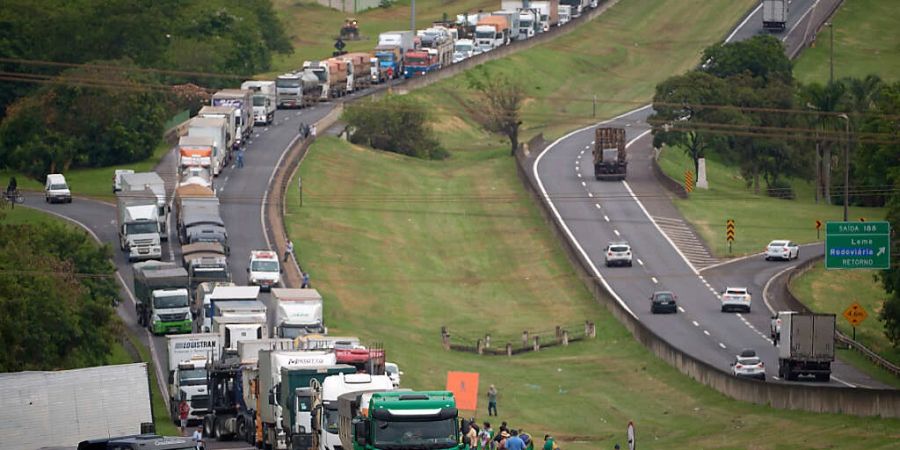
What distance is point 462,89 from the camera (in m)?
163

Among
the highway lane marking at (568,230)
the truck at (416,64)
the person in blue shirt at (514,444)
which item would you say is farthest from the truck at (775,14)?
the person in blue shirt at (514,444)

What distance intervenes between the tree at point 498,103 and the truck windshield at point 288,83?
52.3 ft

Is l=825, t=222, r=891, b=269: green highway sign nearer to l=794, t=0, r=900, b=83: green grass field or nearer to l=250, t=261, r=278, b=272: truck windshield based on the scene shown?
l=250, t=261, r=278, b=272: truck windshield

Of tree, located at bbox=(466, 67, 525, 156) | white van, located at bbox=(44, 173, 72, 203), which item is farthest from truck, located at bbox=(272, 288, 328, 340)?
tree, located at bbox=(466, 67, 525, 156)

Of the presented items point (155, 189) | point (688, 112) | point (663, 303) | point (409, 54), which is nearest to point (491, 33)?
point (409, 54)

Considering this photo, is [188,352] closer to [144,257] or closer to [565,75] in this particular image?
[144,257]

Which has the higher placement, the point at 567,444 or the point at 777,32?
the point at 777,32

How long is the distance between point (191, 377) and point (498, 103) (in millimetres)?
84442

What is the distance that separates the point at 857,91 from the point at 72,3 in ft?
223

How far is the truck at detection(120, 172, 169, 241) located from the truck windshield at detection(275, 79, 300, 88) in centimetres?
4621

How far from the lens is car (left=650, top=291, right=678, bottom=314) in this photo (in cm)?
8956

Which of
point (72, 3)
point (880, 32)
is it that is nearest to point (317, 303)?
point (72, 3)

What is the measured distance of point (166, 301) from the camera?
265 feet

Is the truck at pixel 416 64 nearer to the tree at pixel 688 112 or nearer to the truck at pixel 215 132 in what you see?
the tree at pixel 688 112
